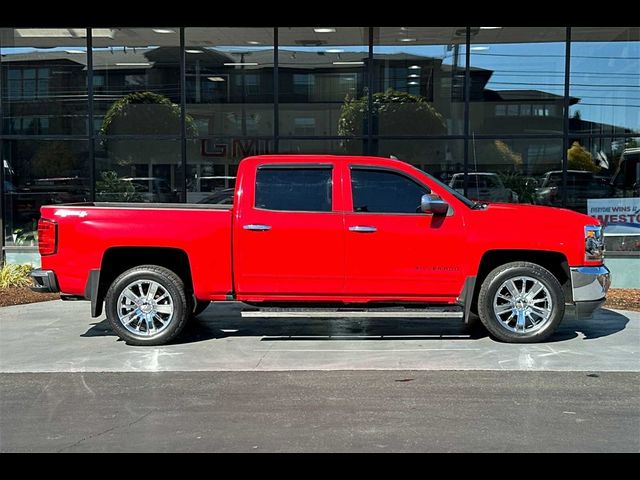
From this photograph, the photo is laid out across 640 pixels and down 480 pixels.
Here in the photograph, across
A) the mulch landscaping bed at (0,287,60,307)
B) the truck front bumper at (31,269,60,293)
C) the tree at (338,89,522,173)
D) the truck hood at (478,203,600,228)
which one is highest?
the tree at (338,89,522,173)

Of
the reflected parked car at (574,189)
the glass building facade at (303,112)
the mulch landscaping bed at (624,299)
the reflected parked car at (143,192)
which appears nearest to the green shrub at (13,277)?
the glass building facade at (303,112)

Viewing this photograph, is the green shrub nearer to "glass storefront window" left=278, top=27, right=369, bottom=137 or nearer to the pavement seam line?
"glass storefront window" left=278, top=27, right=369, bottom=137

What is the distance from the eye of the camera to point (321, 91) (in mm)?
12758

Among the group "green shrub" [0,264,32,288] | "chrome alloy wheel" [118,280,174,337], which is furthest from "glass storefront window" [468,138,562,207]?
"green shrub" [0,264,32,288]

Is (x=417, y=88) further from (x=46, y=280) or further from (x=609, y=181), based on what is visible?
(x=46, y=280)

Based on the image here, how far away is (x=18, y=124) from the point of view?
1280cm

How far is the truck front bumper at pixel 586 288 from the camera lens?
7.12m

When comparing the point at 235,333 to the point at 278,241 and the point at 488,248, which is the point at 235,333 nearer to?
the point at 278,241

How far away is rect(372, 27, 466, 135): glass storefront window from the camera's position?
40.9 ft

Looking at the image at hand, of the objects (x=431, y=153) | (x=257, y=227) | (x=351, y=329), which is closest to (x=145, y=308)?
(x=257, y=227)

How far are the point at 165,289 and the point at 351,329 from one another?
231 centimetres

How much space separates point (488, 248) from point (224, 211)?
2816mm

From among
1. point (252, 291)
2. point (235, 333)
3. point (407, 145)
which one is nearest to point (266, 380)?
point (252, 291)

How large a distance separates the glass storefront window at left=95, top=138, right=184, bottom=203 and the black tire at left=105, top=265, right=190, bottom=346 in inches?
219
